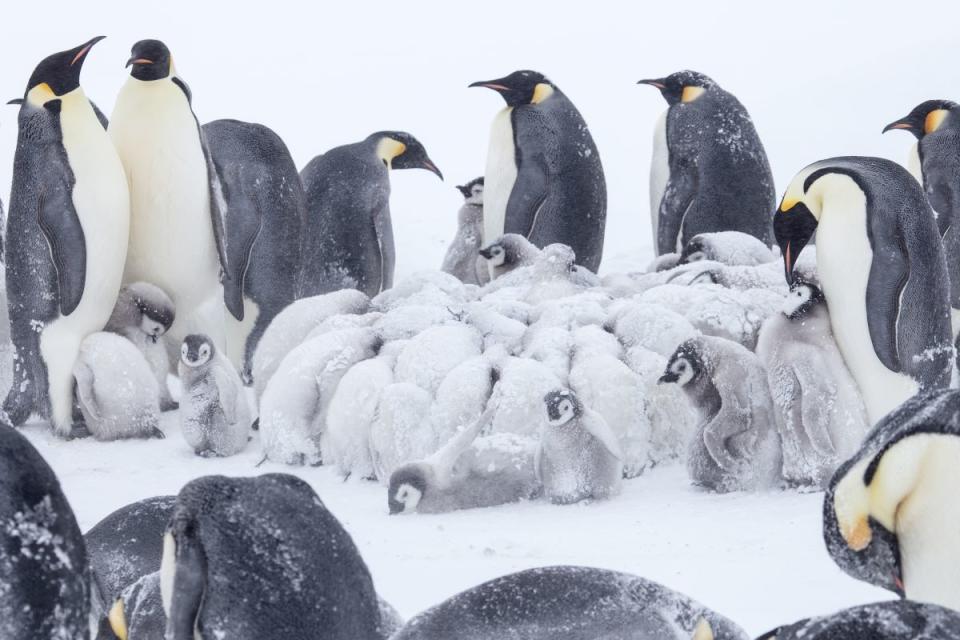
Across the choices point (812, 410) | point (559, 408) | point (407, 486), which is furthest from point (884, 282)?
point (407, 486)

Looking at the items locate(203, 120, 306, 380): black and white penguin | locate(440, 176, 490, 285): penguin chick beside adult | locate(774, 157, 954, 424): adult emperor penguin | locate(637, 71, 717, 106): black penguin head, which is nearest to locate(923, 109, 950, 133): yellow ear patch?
locate(637, 71, 717, 106): black penguin head

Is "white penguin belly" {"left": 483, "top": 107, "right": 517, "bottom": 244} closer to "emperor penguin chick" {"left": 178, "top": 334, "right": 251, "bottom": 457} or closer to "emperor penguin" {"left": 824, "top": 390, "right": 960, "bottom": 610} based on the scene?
"emperor penguin chick" {"left": 178, "top": 334, "right": 251, "bottom": 457}

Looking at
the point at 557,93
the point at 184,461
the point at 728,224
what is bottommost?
the point at 184,461

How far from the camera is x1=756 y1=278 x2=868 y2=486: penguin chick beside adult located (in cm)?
407

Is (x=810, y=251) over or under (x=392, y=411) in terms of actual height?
over

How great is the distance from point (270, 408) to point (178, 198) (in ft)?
4.05

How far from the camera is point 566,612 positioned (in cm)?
214

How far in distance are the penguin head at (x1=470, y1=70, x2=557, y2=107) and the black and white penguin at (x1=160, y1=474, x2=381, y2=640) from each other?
17.9 feet

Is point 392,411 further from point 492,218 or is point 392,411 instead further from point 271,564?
point 492,218

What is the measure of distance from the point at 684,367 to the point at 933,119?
8.55 feet

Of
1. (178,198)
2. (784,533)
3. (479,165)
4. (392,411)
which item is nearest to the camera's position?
(784,533)

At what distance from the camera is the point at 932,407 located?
218cm

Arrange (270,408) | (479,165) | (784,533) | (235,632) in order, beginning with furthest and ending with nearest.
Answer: (479,165)
(270,408)
(784,533)
(235,632)

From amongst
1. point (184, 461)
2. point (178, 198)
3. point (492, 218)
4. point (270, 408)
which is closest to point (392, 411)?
point (270, 408)
